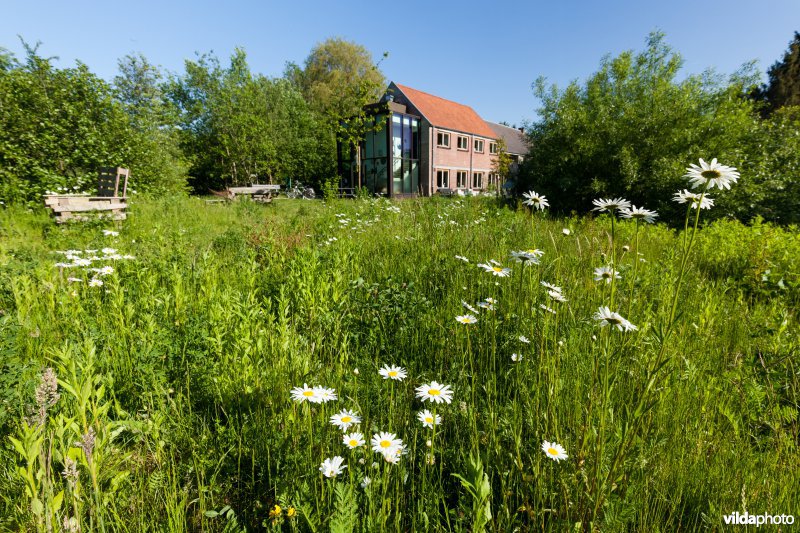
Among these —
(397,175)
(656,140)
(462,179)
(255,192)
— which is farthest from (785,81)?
(255,192)

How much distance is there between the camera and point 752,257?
14.3 feet

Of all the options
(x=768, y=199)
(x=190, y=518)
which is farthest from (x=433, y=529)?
(x=768, y=199)

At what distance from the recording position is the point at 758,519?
121 cm

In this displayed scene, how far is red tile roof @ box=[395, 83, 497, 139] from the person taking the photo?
2719cm

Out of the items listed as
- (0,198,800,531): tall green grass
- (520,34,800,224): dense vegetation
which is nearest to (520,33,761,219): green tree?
(520,34,800,224): dense vegetation

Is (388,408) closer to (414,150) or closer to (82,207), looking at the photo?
(82,207)

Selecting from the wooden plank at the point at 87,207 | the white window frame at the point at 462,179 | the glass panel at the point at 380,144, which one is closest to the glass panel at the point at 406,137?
the glass panel at the point at 380,144

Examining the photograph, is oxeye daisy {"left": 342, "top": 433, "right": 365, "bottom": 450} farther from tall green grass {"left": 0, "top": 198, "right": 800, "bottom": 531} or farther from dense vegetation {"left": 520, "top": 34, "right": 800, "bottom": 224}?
dense vegetation {"left": 520, "top": 34, "right": 800, "bottom": 224}

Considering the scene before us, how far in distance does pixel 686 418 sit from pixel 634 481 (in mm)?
539

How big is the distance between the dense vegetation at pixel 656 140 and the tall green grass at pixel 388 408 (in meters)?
8.29

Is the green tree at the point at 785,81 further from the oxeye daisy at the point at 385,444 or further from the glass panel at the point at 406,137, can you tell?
the oxeye daisy at the point at 385,444

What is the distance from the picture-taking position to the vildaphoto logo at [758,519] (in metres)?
1.18

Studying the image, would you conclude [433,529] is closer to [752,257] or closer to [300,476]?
[300,476]

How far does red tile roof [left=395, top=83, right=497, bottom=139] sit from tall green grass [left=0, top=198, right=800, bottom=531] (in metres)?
26.3
